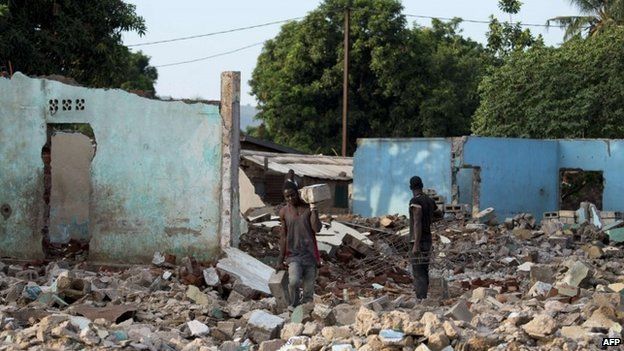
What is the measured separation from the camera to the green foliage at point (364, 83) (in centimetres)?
3719

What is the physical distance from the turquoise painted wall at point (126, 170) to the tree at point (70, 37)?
6488mm

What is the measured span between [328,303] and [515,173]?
17.8 m

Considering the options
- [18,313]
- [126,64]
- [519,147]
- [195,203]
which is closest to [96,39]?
[126,64]

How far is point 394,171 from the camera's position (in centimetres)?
2792

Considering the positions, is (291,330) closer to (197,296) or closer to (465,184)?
(197,296)

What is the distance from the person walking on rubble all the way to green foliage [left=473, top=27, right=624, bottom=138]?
21296mm

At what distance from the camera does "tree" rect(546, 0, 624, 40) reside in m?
36.2

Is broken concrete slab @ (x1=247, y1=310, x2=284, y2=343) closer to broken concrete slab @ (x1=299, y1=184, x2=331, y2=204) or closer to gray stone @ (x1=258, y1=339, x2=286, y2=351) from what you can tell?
gray stone @ (x1=258, y1=339, x2=286, y2=351)

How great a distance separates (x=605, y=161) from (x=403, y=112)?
36.4ft

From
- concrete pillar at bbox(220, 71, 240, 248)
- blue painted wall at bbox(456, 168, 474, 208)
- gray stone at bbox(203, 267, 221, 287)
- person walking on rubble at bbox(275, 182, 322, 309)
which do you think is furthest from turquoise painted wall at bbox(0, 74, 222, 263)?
blue painted wall at bbox(456, 168, 474, 208)

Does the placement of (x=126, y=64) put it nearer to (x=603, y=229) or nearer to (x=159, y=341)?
(x=603, y=229)

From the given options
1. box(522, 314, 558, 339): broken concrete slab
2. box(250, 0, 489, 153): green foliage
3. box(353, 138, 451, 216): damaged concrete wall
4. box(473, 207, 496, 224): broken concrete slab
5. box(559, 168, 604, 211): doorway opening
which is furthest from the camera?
box(250, 0, 489, 153): green foliage

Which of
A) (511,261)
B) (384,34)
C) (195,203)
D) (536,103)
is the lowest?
(511,261)

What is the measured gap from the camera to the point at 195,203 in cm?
1459
